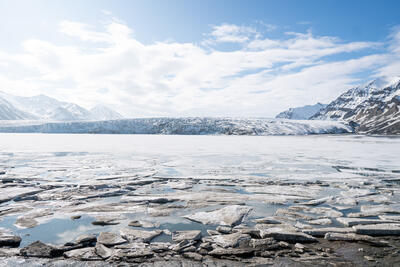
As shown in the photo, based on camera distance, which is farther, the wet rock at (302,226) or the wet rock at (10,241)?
the wet rock at (302,226)

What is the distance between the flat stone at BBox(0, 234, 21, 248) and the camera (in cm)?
399

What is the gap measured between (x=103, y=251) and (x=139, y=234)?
77 cm

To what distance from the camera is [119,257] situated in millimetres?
3615

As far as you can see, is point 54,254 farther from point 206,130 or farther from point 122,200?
point 206,130

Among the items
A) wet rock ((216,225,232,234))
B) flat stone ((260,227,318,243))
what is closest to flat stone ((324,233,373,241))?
flat stone ((260,227,318,243))

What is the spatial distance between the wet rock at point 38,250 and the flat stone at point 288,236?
3.21 m

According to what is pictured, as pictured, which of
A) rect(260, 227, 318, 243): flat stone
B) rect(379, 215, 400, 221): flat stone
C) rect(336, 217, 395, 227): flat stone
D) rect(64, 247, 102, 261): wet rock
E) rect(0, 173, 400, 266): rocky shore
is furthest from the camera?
rect(379, 215, 400, 221): flat stone

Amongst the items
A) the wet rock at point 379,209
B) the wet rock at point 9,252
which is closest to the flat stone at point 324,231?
the wet rock at point 379,209

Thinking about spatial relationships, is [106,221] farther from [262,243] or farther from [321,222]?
[321,222]

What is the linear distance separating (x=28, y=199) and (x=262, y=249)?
19.2 ft

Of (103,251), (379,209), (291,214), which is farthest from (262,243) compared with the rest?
(379,209)

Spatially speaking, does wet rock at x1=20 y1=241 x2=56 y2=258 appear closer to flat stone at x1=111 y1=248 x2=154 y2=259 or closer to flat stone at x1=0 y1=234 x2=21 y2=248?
flat stone at x1=0 y1=234 x2=21 y2=248

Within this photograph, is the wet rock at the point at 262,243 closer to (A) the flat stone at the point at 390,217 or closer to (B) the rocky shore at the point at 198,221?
(B) the rocky shore at the point at 198,221

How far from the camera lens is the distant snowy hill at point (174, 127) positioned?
83.8 metres
